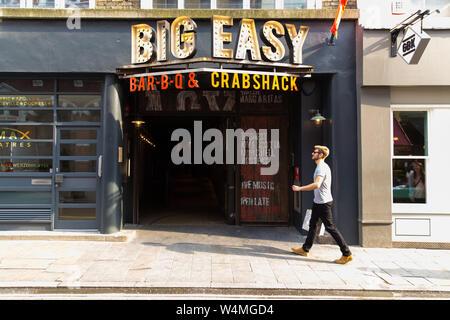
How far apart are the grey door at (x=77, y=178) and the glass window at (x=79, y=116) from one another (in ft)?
0.67

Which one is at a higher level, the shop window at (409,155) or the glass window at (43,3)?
the glass window at (43,3)

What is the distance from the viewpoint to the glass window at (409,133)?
21.8 feet

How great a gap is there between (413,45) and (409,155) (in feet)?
7.50

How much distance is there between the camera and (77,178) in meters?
6.82

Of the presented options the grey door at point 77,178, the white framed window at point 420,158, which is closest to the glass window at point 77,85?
the grey door at point 77,178

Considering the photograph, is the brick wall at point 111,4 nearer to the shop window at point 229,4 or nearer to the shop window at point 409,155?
the shop window at point 229,4

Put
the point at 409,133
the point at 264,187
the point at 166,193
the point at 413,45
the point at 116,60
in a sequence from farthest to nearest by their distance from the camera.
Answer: the point at 166,193 < the point at 264,187 < the point at 409,133 < the point at 116,60 < the point at 413,45

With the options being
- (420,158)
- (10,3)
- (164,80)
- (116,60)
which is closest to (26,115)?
(116,60)

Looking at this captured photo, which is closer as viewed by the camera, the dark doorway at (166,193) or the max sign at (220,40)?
the max sign at (220,40)

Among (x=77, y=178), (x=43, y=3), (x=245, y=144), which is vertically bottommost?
(x=77, y=178)

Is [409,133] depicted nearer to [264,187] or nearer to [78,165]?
[264,187]

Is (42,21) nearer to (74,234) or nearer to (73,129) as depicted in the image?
(73,129)

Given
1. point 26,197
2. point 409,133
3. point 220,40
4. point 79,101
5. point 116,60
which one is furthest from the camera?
point 79,101
